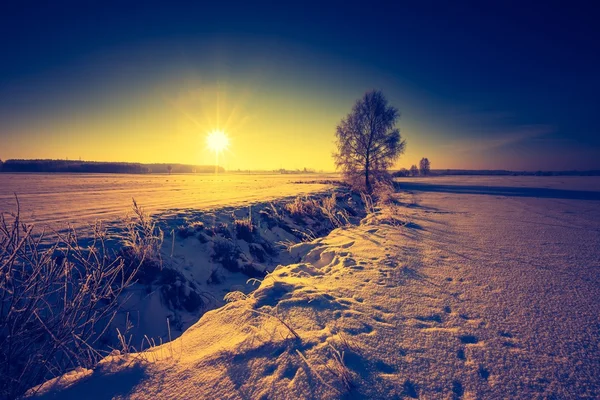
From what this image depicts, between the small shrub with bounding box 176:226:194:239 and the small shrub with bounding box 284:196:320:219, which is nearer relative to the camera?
the small shrub with bounding box 176:226:194:239

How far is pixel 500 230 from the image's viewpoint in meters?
5.89

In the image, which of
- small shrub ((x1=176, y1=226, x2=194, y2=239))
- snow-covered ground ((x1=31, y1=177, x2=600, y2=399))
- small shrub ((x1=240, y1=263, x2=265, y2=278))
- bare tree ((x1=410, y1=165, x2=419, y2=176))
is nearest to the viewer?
snow-covered ground ((x1=31, y1=177, x2=600, y2=399))

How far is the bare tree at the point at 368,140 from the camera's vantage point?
20078 millimetres

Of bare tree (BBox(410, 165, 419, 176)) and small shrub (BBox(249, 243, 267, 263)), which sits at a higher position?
bare tree (BBox(410, 165, 419, 176))

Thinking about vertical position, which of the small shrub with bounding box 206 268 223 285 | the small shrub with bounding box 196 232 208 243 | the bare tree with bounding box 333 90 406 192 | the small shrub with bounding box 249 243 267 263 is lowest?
the small shrub with bounding box 206 268 223 285

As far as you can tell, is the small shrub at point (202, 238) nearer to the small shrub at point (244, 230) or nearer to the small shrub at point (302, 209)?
the small shrub at point (244, 230)

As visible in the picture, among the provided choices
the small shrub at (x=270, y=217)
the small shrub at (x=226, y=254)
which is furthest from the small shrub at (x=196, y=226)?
the small shrub at (x=270, y=217)

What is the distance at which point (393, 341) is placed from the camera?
6.57ft

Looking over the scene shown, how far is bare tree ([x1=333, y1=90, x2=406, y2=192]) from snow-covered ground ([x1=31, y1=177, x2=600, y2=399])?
17.1 metres

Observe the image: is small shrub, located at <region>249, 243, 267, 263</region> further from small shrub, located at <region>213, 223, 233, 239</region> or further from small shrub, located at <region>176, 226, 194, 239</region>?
small shrub, located at <region>176, 226, 194, 239</region>

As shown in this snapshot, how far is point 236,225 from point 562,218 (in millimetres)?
9525

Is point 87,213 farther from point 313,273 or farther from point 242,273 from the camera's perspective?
point 313,273

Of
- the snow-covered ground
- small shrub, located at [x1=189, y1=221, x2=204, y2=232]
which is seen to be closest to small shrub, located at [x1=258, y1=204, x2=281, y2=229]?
small shrub, located at [x1=189, y1=221, x2=204, y2=232]

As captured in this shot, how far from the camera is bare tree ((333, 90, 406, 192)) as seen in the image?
790 inches
